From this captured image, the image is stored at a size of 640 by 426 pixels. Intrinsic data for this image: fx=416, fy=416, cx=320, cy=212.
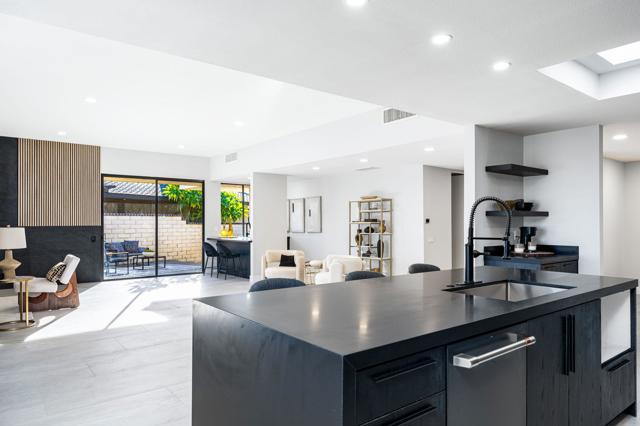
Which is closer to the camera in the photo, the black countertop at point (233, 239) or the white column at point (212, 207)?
the black countertop at point (233, 239)

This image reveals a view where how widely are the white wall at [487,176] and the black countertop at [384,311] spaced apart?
2.41 m

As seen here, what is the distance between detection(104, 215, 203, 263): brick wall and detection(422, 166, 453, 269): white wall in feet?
18.7

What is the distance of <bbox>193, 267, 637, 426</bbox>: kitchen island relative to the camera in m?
1.23

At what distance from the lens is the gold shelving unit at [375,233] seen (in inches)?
342

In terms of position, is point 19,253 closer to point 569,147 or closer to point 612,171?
point 569,147

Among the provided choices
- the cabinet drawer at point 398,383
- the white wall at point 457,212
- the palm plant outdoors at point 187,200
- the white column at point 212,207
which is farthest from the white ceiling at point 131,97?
the cabinet drawer at point 398,383

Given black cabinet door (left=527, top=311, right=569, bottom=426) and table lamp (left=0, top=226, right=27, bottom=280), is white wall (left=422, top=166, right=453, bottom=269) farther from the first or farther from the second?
table lamp (left=0, top=226, right=27, bottom=280)

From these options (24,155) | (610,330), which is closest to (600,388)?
(610,330)

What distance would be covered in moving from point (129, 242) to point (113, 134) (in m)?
2.75

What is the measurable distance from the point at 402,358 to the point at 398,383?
7 cm

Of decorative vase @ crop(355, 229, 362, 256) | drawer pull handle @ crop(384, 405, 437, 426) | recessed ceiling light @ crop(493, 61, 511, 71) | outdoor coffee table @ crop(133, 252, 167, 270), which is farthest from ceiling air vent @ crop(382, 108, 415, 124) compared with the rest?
outdoor coffee table @ crop(133, 252, 167, 270)

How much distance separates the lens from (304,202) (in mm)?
11039

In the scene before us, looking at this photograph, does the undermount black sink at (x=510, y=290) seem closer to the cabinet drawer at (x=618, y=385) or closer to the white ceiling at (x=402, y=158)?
the cabinet drawer at (x=618, y=385)

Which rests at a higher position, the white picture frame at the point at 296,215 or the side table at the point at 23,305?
the white picture frame at the point at 296,215
